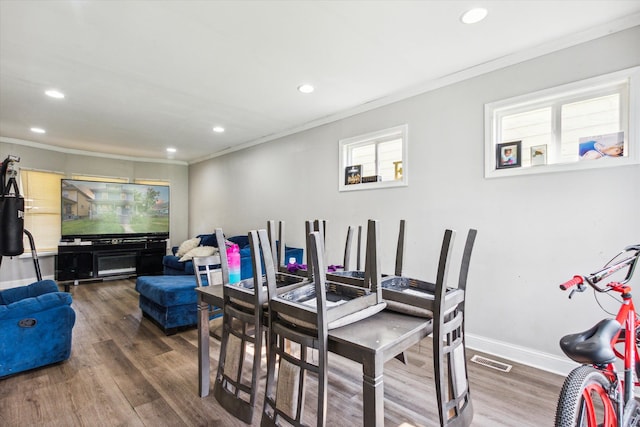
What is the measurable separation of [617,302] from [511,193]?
41.0 inches

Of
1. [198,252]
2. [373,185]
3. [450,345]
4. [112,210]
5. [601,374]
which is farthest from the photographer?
[112,210]

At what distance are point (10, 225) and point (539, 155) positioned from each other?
16.8ft

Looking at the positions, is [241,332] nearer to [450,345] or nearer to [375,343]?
[375,343]

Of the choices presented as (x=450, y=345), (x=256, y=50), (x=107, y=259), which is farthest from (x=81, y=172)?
(x=450, y=345)

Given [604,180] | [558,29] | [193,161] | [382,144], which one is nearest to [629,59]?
[558,29]

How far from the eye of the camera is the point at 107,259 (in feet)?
19.7

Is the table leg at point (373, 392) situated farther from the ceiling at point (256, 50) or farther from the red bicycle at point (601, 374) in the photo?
the ceiling at point (256, 50)

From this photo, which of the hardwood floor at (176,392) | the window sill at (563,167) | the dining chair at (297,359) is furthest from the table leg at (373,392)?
the window sill at (563,167)

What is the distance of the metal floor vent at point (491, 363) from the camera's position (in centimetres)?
253

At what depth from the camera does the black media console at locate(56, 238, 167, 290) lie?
5508 mm

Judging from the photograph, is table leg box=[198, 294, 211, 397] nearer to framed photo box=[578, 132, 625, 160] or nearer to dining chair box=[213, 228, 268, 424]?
dining chair box=[213, 228, 268, 424]

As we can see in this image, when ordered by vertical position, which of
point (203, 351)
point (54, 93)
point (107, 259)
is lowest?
point (203, 351)

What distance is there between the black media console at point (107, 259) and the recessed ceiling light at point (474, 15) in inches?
245

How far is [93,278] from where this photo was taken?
5.74 m
